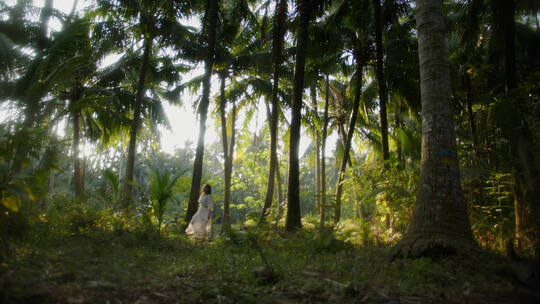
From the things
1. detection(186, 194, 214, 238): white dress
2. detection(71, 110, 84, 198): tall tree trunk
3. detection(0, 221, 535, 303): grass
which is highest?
detection(71, 110, 84, 198): tall tree trunk

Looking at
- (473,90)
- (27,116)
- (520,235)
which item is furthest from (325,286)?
(473,90)

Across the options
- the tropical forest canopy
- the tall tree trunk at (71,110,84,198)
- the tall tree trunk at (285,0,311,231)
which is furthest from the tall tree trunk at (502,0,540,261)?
the tall tree trunk at (71,110,84,198)

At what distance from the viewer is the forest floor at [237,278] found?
10.1ft

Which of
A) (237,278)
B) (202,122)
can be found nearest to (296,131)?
(202,122)

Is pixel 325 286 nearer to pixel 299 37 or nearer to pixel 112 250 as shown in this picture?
pixel 112 250

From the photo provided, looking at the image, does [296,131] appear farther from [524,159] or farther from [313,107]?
[313,107]

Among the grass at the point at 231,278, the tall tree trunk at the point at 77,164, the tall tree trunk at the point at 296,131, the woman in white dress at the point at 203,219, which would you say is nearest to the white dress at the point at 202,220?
the woman in white dress at the point at 203,219

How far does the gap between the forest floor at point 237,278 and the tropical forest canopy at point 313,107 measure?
439 millimetres

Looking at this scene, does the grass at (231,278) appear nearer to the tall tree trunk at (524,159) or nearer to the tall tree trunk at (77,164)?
the tall tree trunk at (524,159)

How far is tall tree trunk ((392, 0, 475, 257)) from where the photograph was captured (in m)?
4.39

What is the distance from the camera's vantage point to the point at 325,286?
356 cm

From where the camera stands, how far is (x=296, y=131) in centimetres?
912

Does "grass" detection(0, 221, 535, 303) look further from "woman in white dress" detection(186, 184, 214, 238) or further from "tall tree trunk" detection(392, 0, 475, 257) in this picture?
"woman in white dress" detection(186, 184, 214, 238)

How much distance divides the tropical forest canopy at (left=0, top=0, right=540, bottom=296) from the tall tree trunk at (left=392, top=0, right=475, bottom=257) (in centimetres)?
2
